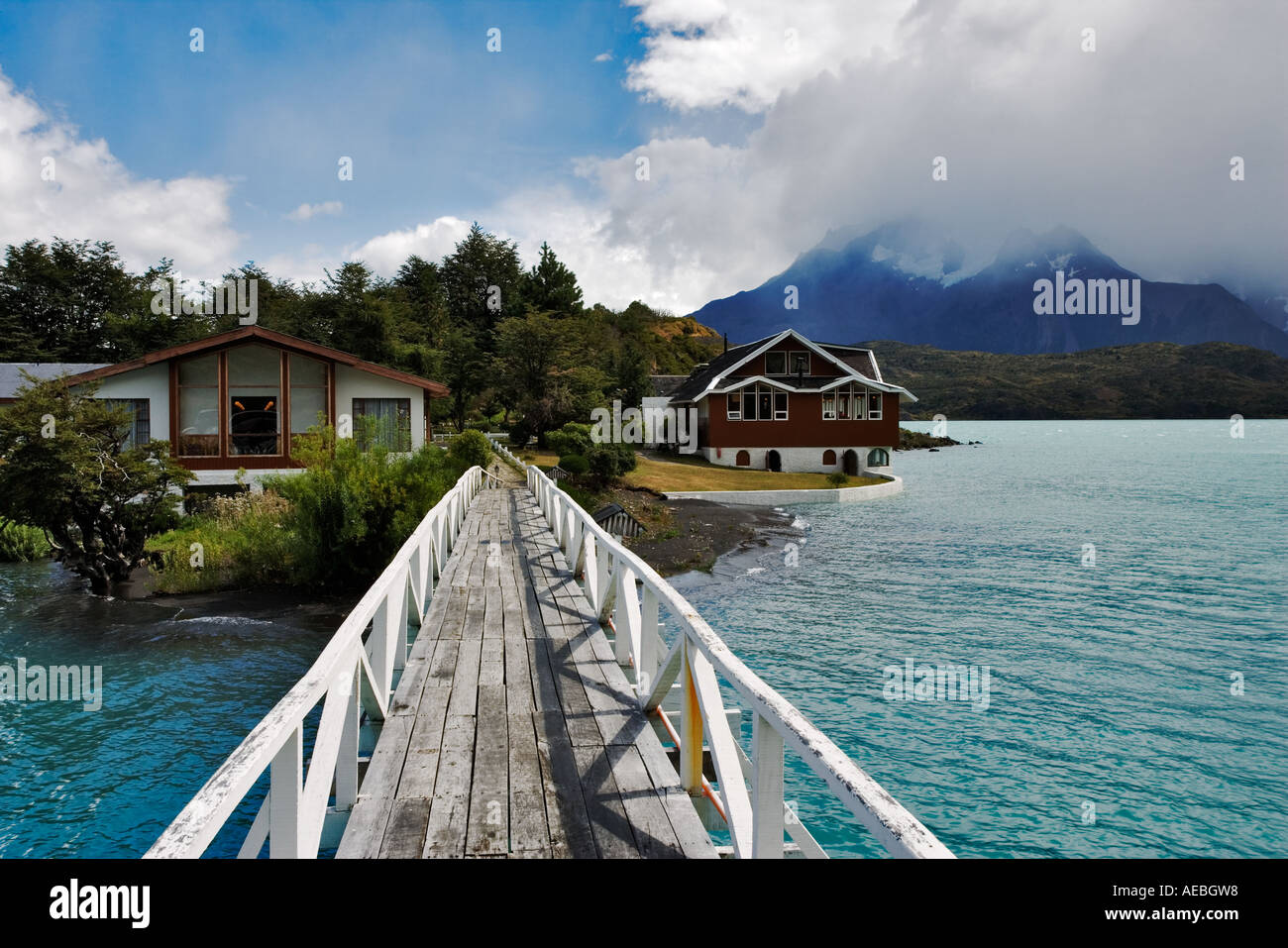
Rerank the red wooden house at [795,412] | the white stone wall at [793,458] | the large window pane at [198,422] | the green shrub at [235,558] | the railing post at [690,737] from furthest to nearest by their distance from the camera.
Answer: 1. the white stone wall at [793,458]
2. the red wooden house at [795,412]
3. the large window pane at [198,422]
4. the green shrub at [235,558]
5. the railing post at [690,737]

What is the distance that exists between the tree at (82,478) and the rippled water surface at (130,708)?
121 centimetres

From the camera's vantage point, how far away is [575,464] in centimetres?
2859

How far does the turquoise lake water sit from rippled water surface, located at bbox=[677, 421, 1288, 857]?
0.16 feet

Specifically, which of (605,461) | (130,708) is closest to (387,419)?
(605,461)

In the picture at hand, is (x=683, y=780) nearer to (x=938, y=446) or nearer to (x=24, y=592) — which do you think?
(x=24, y=592)

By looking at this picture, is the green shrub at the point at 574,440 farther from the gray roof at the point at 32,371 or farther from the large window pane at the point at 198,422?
the gray roof at the point at 32,371

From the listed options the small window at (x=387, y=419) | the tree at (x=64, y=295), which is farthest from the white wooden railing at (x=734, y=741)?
the tree at (x=64, y=295)

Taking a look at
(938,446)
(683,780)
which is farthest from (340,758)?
(938,446)

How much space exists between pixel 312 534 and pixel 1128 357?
19109cm

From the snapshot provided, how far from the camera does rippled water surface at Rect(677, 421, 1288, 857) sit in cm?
855

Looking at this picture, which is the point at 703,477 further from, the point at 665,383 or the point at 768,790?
the point at 768,790

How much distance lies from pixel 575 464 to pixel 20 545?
16.6 metres

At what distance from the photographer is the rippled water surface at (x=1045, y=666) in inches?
336
